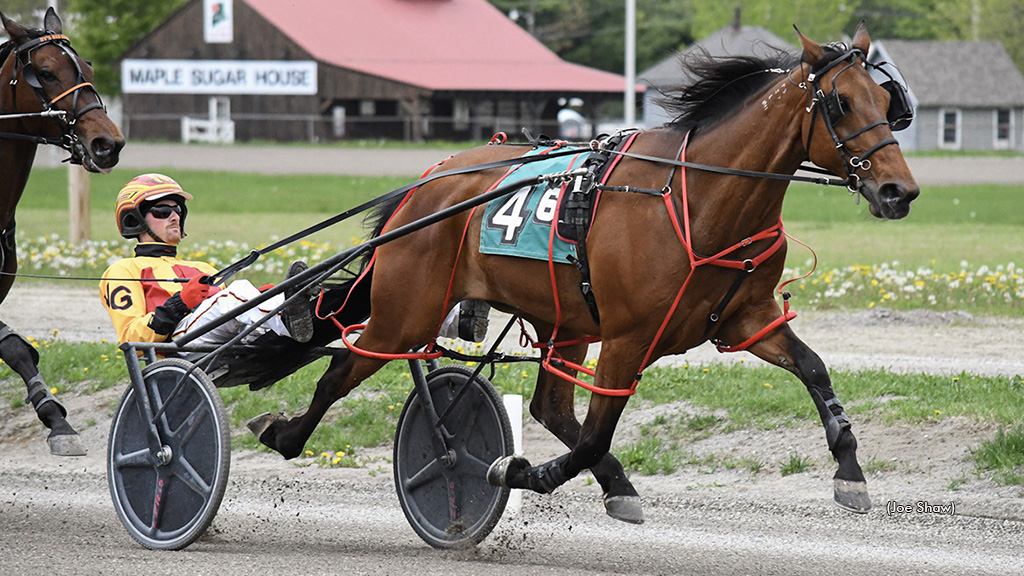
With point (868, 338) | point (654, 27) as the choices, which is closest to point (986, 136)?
point (654, 27)

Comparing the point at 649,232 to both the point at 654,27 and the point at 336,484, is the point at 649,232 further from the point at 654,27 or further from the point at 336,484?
the point at 654,27

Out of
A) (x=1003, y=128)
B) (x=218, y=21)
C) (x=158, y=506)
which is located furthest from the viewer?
(x=1003, y=128)

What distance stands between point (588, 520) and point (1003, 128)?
44.9 metres

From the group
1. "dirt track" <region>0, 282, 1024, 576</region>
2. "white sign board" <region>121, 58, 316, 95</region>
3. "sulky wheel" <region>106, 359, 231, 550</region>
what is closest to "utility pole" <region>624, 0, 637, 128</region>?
"dirt track" <region>0, 282, 1024, 576</region>

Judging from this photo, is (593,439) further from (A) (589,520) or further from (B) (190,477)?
(B) (190,477)

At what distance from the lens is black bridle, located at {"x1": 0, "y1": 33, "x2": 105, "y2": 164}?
578 cm

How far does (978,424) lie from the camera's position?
664 cm

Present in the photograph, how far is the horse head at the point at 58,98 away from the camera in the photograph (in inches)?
225

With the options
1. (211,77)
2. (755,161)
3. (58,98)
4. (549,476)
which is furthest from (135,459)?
(211,77)

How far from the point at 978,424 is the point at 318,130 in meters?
35.1

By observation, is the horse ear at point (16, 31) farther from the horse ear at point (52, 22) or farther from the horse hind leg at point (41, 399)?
the horse hind leg at point (41, 399)

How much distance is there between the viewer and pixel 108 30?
141ft

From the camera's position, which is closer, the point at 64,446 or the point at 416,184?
the point at 64,446

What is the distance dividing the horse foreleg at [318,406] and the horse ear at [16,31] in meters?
2.05
